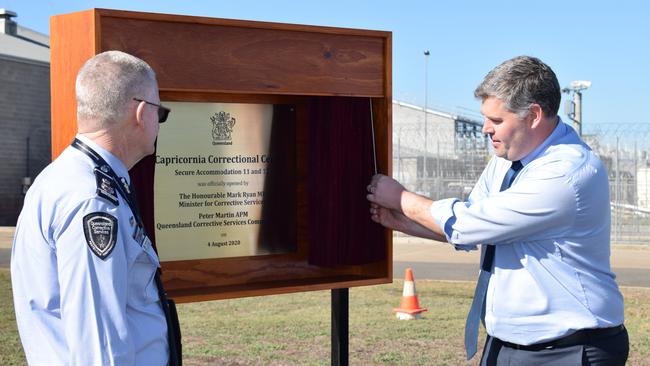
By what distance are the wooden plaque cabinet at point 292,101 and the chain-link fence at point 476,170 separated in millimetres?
15164

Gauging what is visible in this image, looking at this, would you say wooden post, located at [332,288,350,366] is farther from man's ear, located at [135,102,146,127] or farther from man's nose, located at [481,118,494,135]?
man's ear, located at [135,102,146,127]

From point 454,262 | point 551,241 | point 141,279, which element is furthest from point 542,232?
point 454,262

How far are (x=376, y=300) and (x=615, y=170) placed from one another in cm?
1054

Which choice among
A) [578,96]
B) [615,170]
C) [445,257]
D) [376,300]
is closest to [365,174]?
[376,300]

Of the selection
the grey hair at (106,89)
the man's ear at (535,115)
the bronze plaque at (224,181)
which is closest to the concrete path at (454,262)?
the bronze plaque at (224,181)

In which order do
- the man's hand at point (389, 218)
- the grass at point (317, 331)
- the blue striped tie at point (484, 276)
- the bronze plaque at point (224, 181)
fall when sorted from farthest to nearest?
the grass at point (317, 331), the bronze plaque at point (224, 181), the man's hand at point (389, 218), the blue striped tie at point (484, 276)

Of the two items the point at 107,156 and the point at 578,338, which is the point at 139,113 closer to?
the point at 107,156

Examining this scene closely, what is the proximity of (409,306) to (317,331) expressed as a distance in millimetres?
1288

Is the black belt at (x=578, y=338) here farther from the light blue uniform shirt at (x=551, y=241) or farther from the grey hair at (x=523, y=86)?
the grey hair at (x=523, y=86)

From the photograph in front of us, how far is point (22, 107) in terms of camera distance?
1209 inches

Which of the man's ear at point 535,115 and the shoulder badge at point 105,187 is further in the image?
the man's ear at point 535,115

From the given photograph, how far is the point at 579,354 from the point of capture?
3156 millimetres

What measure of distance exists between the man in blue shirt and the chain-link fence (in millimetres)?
16015

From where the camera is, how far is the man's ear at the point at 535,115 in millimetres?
3197
